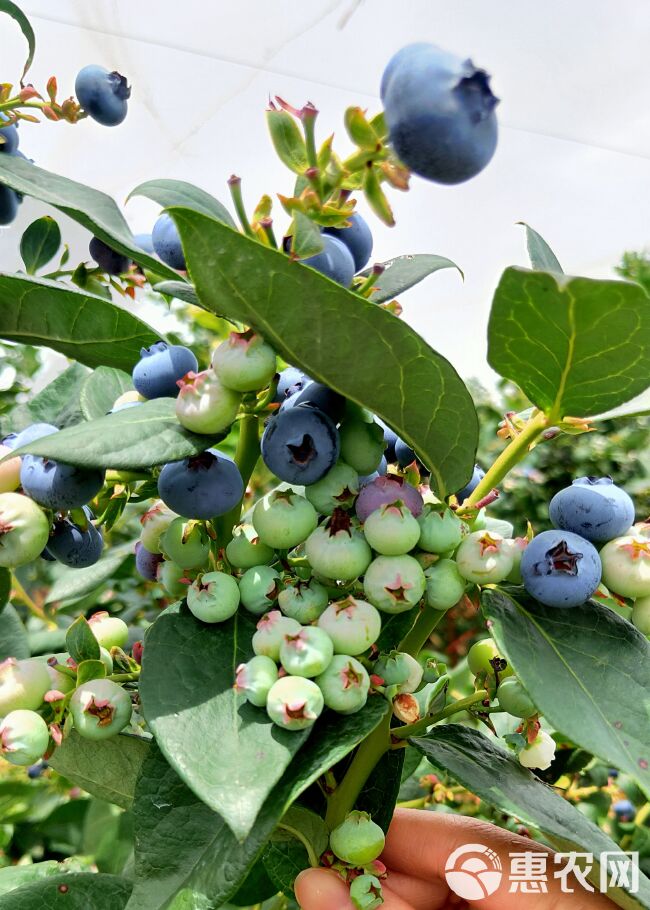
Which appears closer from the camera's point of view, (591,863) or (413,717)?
(413,717)

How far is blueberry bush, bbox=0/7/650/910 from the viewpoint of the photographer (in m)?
0.49

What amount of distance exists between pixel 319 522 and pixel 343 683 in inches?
5.2

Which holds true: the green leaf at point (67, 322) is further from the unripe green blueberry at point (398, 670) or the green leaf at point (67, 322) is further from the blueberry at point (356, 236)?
the unripe green blueberry at point (398, 670)

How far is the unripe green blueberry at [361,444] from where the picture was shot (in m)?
0.59

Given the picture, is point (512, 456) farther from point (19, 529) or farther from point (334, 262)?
point (19, 529)

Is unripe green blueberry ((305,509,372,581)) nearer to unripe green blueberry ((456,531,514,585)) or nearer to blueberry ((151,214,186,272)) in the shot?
unripe green blueberry ((456,531,514,585))

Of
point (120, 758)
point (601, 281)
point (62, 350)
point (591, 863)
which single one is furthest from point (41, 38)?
point (591, 863)

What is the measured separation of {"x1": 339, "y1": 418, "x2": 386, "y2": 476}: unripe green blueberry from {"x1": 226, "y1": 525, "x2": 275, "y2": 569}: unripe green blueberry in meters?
0.09

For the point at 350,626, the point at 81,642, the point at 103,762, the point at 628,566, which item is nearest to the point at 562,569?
the point at 628,566

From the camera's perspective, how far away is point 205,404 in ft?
1.71

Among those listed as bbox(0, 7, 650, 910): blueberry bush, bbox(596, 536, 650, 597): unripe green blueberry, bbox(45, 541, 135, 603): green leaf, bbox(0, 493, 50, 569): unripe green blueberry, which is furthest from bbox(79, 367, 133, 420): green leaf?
bbox(45, 541, 135, 603): green leaf

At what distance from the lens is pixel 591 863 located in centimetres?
69

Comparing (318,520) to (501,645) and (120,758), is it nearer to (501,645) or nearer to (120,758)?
(501,645)

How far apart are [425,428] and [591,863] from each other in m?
0.41
